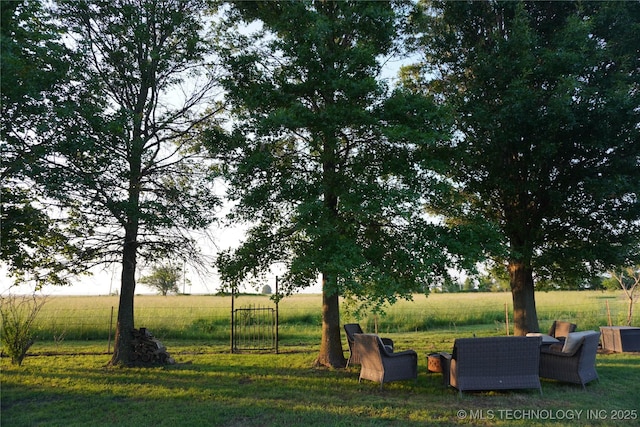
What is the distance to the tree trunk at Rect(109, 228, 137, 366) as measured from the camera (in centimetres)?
996

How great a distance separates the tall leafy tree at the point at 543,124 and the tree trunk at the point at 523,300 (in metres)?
0.03

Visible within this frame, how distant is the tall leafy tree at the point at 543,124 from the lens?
368 inches

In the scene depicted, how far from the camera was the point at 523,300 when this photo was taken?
1149cm

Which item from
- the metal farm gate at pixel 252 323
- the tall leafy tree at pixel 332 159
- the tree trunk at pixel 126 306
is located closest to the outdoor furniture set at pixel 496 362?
the tall leafy tree at pixel 332 159

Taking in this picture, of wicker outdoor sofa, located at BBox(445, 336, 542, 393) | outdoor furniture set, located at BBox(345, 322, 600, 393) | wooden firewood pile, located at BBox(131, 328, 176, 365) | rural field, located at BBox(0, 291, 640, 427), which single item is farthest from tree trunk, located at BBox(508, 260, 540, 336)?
wooden firewood pile, located at BBox(131, 328, 176, 365)

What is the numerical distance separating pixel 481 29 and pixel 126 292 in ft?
35.6

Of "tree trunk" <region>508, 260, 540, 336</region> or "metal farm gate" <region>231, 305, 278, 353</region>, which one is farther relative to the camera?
"metal farm gate" <region>231, 305, 278, 353</region>

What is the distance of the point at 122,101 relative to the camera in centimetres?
1016

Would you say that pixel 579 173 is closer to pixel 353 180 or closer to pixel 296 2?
pixel 353 180

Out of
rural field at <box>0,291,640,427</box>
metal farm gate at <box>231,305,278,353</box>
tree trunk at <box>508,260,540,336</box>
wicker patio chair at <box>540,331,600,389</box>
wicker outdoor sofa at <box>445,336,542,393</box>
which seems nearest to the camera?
rural field at <box>0,291,640,427</box>

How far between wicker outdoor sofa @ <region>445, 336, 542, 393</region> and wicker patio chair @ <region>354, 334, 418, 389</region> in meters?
0.89

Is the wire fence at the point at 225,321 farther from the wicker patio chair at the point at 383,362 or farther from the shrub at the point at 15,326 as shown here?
the wicker patio chair at the point at 383,362

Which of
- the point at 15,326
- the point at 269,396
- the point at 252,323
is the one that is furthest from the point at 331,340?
the point at 15,326

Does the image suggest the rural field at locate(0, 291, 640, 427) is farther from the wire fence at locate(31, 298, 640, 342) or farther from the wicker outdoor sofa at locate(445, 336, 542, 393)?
the wire fence at locate(31, 298, 640, 342)
